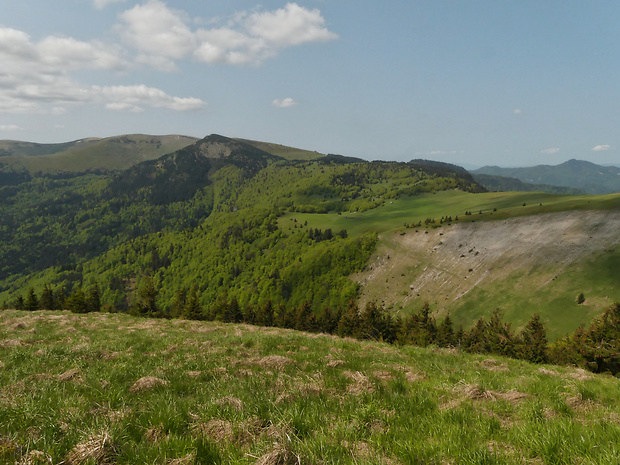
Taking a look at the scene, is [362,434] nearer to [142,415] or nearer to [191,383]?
[142,415]

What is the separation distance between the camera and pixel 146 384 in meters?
7.52

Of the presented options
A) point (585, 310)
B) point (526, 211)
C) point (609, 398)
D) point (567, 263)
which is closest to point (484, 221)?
point (526, 211)

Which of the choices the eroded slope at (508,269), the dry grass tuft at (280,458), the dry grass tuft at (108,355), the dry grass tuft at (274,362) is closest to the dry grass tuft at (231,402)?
the dry grass tuft at (280,458)

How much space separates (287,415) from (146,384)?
15.4 ft

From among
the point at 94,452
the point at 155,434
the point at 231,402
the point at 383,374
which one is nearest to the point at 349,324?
the point at 383,374

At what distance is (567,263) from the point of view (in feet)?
338

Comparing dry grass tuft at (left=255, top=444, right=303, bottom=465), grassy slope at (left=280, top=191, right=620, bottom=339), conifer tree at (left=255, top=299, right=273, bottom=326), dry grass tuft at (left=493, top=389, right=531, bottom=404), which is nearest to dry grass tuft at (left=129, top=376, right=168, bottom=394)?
dry grass tuft at (left=255, top=444, right=303, bottom=465)

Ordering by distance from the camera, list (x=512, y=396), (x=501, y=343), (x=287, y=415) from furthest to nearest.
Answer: (x=501, y=343)
(x=512, y=396)
(x=287, y=415)

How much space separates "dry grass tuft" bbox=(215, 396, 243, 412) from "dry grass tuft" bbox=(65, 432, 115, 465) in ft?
6.79

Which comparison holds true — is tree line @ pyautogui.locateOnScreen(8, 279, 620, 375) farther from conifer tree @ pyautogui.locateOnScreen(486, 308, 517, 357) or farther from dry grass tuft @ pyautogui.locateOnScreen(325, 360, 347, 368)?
dry grass tuft @ pyautogui.locateOnScreen(325, 360, 347, 368)

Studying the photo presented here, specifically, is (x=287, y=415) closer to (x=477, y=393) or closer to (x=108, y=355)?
(x=477, y=393)

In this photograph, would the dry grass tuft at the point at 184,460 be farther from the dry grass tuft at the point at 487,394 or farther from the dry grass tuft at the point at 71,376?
the dry grass tuft at the point at 487,394

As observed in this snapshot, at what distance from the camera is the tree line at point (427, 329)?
131 feet

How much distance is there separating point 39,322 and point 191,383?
22950mm
